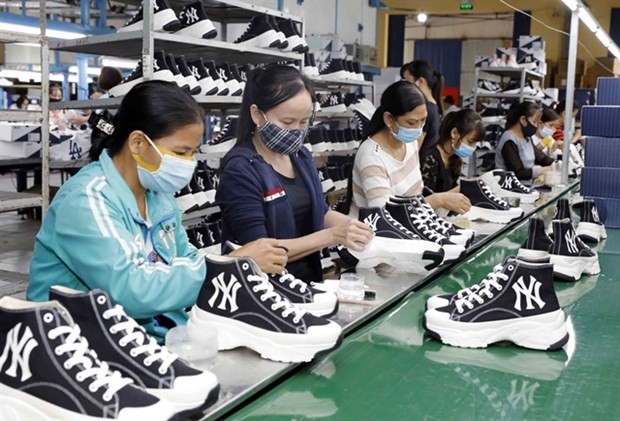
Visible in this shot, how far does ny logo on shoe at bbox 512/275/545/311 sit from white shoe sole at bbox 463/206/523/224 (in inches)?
70.7

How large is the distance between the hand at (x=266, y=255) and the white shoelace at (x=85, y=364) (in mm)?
603

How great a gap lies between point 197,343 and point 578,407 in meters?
0.80

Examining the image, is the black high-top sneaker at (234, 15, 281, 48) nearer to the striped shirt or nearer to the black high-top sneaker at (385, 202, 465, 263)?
the striped shirt

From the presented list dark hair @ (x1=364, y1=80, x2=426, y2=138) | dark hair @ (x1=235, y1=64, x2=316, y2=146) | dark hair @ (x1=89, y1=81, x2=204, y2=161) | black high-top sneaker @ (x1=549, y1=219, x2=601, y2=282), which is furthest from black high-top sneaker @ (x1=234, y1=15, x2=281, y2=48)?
dark hair @ (x1=89, y1=81, x2=204, y2=161)

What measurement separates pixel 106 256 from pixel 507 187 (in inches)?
135

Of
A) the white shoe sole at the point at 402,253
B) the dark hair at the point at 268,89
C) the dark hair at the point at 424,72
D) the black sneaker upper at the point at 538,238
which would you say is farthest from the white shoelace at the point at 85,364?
the dark hair at the point at 424,72

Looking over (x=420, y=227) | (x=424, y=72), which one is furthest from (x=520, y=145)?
(x=420, y=227)

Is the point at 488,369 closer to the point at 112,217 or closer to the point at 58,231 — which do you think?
the point at 112,217

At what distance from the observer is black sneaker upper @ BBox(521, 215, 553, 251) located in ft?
8.62

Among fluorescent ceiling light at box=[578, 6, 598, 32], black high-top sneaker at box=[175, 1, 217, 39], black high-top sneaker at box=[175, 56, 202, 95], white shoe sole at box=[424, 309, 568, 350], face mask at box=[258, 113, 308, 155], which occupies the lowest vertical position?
white shoe sole at box=[424, 309, 568, 350]

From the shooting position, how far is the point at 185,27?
4410mm

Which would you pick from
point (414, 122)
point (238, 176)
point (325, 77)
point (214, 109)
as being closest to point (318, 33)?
point (325, 77)

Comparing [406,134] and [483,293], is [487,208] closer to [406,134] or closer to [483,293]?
[406,134]

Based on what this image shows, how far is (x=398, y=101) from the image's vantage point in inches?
127
